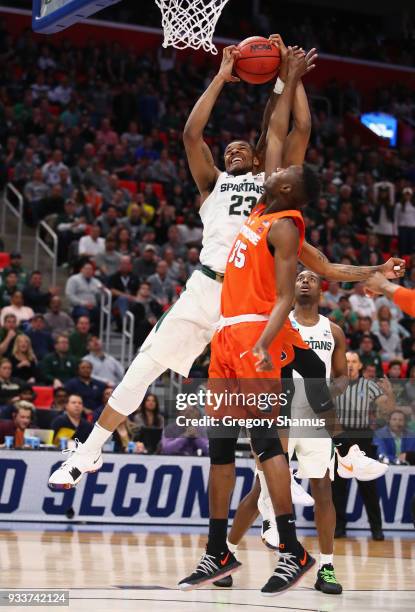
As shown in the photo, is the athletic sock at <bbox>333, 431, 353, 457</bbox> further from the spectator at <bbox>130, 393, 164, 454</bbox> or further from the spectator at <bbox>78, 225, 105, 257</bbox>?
the spectator at <bbox>78, 225, 105, 257</bbox>

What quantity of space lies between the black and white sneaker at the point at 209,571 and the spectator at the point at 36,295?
34.2 feet

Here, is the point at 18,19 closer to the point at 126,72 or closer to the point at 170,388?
the point at 126,72

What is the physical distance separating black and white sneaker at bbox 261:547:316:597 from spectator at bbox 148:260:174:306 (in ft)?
38.1

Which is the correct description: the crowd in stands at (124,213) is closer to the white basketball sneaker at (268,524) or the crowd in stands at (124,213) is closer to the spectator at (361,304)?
the spectator at (361,304)

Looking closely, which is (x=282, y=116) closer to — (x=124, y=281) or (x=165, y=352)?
(x=165, y=352)

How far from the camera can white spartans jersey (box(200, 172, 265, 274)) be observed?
26.1ft

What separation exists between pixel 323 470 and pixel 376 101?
23.3 m

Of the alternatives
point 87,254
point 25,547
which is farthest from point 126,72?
point 25,547

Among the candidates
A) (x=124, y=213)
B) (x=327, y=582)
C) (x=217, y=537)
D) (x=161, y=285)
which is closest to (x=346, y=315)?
(x=161, y=285)

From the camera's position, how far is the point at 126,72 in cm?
2473

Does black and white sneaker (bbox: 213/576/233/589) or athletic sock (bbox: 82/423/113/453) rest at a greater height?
athletic sock (bbox: 82/423/113/453)

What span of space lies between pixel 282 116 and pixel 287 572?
3117 mm

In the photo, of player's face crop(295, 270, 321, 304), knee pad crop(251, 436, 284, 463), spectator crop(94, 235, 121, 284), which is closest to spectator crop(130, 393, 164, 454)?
spectator crop(94, 235, 121, 284)

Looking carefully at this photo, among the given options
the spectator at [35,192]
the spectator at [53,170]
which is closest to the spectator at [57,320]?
the spectator at [35,192]
